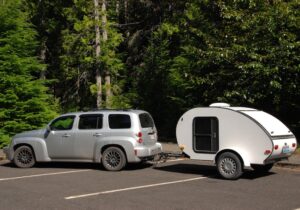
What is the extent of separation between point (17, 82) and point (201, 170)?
10.6 m

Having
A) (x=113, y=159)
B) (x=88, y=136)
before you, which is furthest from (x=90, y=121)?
(x=113, y=159)

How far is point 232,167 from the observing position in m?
12.3

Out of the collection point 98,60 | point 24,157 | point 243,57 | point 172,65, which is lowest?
point 24,157

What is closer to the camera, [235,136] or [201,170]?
[235,136]

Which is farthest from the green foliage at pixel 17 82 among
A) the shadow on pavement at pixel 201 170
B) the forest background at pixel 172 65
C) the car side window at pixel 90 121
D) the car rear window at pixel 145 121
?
the shadow on pavement at pixel 201 170

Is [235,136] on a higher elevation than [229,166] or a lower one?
higher

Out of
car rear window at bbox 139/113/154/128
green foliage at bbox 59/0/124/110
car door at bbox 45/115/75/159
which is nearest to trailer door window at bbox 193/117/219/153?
car rear window at bbox 139/113/154/128

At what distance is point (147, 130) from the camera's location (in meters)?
14.0

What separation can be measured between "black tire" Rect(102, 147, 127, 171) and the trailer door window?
2.04 metres

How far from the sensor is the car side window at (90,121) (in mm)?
14234

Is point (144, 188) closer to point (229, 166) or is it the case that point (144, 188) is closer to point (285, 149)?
point (229, 166)

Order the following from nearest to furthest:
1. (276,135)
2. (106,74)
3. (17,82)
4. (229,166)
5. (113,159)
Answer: (276,135) < (229,166) < (113,159) < (17,82) < (106,74)

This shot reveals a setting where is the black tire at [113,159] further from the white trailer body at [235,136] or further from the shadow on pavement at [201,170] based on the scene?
the white trailer body at [235,136]

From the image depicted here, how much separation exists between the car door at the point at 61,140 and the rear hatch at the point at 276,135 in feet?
16.3
